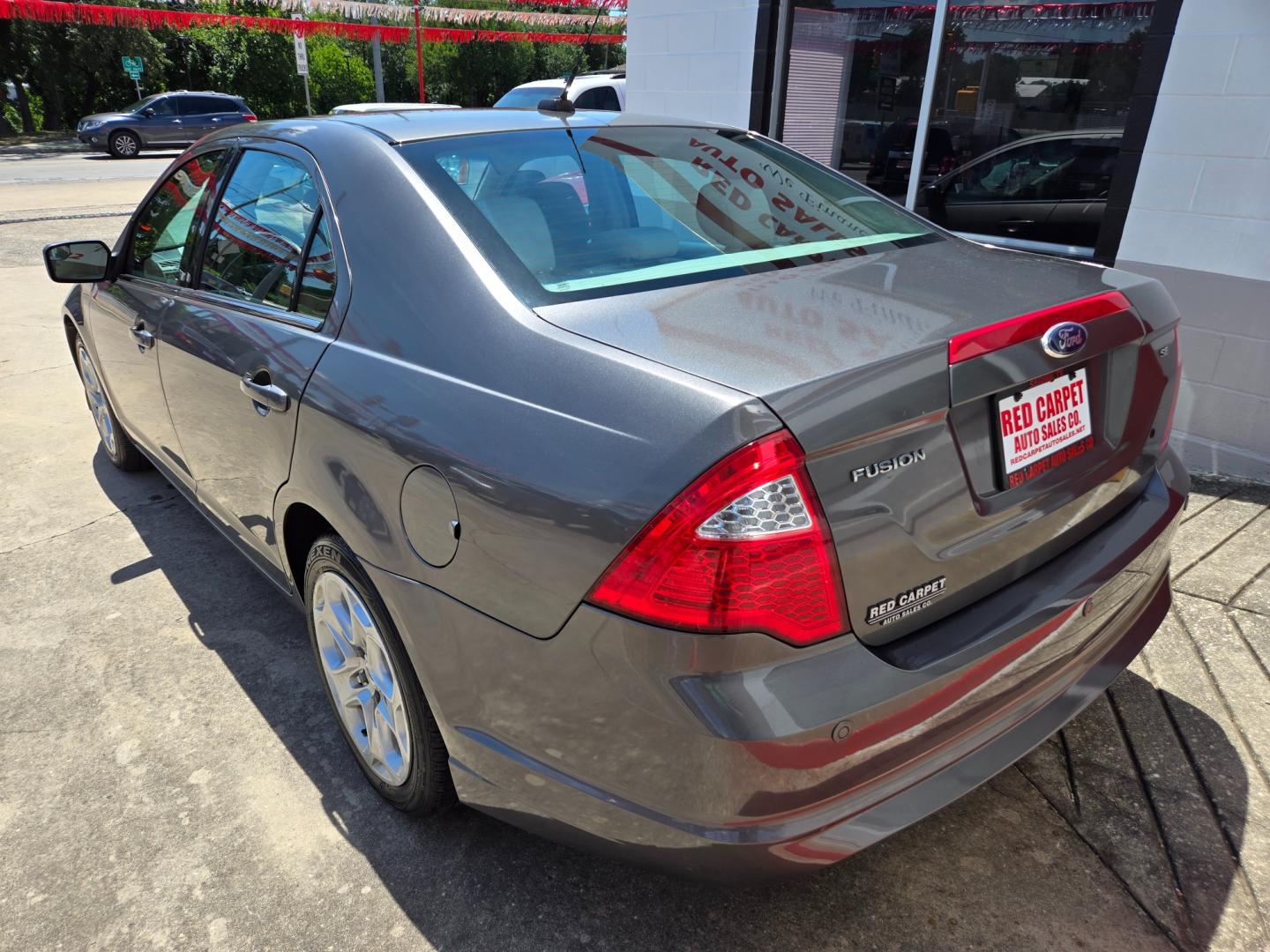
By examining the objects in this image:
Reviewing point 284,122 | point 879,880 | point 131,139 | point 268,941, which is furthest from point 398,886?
point 131,139

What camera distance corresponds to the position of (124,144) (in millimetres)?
23688

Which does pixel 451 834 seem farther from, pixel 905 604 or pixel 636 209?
pixel 636 209

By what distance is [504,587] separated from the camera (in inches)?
67.6

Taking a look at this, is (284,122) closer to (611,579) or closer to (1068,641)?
(611,579)

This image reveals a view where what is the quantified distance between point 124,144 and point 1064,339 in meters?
27.1

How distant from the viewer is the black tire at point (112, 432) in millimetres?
4359

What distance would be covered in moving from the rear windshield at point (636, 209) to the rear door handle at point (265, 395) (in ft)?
2.17

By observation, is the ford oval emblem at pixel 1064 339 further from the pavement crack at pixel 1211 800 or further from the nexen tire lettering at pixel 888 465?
the pavement crack at pixel 1211 800

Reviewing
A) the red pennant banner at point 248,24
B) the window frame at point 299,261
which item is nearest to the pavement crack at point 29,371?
the window frame at point 299,261

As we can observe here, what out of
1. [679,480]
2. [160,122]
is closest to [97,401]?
[679,480]

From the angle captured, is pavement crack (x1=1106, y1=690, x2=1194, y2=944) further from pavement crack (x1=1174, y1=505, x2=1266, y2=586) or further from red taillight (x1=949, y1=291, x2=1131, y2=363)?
red taillight (x1=949, y1=291, x2=1131, y2=363)

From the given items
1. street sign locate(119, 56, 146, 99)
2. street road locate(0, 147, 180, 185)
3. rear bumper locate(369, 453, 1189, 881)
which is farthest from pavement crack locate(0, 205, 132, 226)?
street sign locate(119, 56, 146, 99)

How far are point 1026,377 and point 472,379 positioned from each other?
1.05 meters

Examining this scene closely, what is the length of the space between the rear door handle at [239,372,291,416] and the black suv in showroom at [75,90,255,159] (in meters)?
23.9
